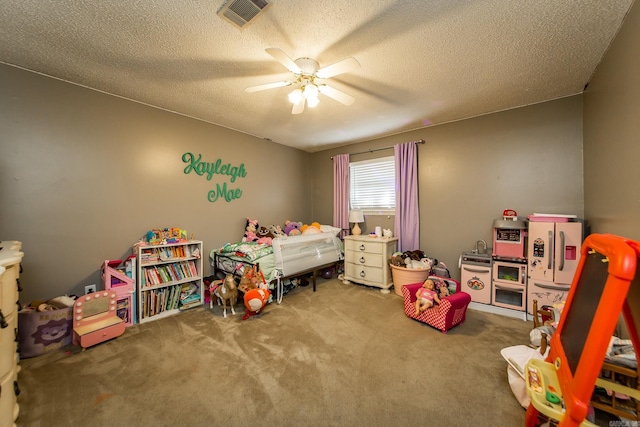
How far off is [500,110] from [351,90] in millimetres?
2067

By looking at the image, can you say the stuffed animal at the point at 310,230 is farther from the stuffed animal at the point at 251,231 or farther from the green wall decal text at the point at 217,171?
the green wall decal text at the point at 217,171

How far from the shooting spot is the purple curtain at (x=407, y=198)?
3750mm

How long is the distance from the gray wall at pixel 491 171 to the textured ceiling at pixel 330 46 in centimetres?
30

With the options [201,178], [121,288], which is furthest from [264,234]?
[121,288]

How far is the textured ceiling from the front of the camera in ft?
5.07

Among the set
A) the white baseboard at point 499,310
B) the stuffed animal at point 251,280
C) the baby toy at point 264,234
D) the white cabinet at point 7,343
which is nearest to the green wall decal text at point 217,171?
the baby toy at point 264,234

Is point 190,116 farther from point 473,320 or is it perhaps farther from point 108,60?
point 473,320

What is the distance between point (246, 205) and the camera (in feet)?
13.2

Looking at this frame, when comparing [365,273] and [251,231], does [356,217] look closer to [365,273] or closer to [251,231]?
[365,273]

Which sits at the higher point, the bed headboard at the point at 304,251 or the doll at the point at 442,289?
the bed headboard at the point at 304,251

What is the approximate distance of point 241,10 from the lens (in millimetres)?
1521

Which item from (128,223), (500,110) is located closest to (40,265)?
(128,223)

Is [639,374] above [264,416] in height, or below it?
above

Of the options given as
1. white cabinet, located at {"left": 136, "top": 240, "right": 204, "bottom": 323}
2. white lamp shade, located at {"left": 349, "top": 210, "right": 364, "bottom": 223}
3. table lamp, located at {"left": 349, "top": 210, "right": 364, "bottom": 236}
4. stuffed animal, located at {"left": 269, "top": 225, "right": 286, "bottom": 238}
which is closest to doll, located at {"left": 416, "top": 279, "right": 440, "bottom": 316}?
table lamp, located at {"left": 349, "top": 210, "right": 364, "bottom": 236}
